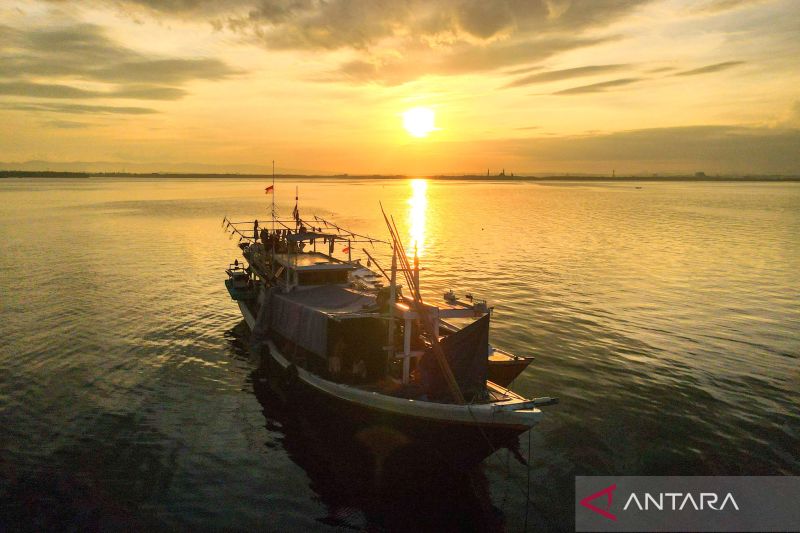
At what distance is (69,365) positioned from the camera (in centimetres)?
2714

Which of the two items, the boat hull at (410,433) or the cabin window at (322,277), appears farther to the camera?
the cabin window at (322,277)

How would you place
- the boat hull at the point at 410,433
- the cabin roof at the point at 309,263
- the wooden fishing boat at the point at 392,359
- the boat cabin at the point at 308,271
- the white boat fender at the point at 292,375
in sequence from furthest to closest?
1. the cabin roof at the point at 309,263
2. the boat cabin at the point at 308,271
3. the white boat fender at the point at 292,375
4. the wooden fishing boat at the point at 392,359
5. the boat hull at the point at 410,433

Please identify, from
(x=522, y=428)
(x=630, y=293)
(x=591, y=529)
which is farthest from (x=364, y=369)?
(x=630, y=293)

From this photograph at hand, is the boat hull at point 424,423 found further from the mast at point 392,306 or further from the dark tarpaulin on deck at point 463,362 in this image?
the mast at point 392,306

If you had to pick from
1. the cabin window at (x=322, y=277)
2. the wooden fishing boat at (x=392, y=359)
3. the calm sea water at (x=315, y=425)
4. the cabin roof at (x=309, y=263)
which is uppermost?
the cabin roof at (x=309, y=263)

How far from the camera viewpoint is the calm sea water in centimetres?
1677

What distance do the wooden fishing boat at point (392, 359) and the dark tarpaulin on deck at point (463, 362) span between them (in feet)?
0.13

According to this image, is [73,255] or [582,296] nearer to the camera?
[582,296]

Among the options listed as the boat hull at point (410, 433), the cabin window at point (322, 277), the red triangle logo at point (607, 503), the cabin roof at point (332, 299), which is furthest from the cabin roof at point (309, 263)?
the red triangle logo at point (607, 503)

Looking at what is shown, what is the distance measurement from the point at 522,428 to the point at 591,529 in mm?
3696

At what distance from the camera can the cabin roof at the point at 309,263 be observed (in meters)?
27.7

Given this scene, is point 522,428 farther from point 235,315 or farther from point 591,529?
point 235,315

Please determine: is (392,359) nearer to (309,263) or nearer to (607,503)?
(607,503)

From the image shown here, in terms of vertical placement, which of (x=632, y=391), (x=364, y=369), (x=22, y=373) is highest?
(x=364, y=369)
